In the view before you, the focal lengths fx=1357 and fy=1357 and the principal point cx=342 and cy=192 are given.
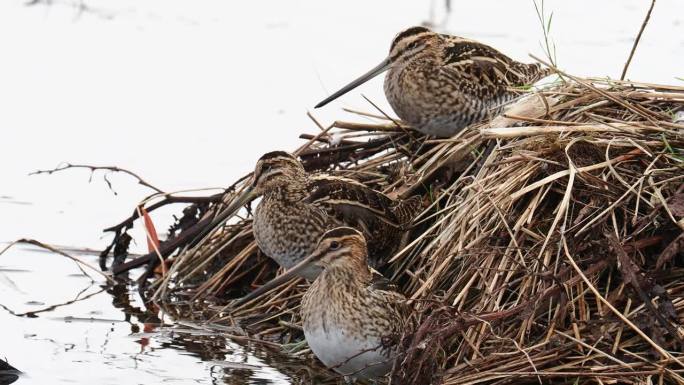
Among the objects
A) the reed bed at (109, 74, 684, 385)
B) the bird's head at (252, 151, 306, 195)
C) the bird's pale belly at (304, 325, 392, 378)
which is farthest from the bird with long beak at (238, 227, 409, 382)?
the bird's head at (252, 151, 306, 195)

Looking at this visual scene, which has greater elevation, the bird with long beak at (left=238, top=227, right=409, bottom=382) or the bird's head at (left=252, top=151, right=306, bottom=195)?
the bird's head at (left=252, top=151, right=306, bottom=195)

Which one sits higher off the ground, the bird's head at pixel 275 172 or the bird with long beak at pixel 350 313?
the bird's head at pixel 275 172

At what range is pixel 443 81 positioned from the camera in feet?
23.7

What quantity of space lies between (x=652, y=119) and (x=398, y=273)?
142 cm

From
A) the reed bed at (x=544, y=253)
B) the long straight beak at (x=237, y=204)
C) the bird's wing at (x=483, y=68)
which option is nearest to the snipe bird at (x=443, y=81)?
the bird's wing at (x=483, y=68)

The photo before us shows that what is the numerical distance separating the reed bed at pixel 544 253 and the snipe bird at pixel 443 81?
0.52ft

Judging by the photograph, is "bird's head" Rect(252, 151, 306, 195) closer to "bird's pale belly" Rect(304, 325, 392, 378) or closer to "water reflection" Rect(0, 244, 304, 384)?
"water reflection" Rect(0, 244, 304, 384)

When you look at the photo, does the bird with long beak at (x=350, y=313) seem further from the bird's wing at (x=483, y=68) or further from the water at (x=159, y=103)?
the bird's wing at (x=483, y=68)

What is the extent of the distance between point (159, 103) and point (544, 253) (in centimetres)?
578

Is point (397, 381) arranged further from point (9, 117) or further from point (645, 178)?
point (9, 117)

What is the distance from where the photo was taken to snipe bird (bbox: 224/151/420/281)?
6.57m

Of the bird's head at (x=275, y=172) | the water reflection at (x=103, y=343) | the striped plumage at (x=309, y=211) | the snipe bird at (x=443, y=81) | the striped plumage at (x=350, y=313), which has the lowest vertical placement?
the water reflection at (x=103, y=343)

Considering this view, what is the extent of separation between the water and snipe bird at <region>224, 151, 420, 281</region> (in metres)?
0.57

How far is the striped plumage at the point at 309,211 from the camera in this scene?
6570mm
